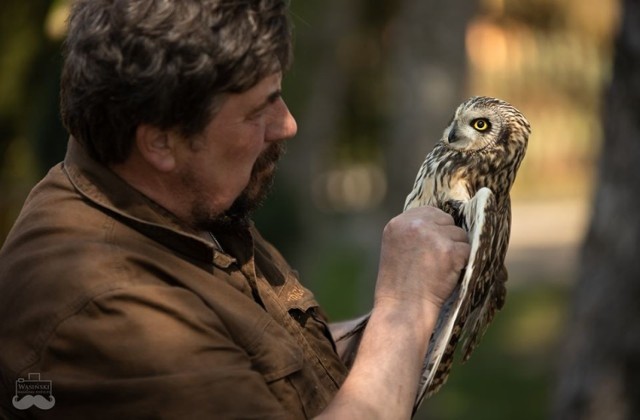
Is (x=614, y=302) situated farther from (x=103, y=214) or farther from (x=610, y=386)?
(x=103, y=214)

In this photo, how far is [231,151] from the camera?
249cm

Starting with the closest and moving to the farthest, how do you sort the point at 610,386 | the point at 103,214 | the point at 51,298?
Answer: the point at 51,298 → the point at 103,214 → the point at 610,386

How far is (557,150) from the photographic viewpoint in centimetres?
2102

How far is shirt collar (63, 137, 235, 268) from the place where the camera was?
2404 millimetres

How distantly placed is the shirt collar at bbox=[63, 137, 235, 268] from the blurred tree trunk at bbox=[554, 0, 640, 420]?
135 inches

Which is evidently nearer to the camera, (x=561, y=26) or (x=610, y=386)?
(x=610, y=386)

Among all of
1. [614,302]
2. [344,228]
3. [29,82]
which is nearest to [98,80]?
[29,82]

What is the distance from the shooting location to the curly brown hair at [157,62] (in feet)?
7.62

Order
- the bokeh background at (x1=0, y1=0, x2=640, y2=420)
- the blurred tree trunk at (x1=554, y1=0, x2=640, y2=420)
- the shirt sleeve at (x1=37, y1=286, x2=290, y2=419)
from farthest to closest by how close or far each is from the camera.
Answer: the bokeh background at (x1=0, y1=0, x2=640, y2=420) → the blurred tree trunk at (x1=554, y1=0, x2=640, y2=420) → the shirt sleeve at (x1=37, y1=286, x2=290, y2=419)

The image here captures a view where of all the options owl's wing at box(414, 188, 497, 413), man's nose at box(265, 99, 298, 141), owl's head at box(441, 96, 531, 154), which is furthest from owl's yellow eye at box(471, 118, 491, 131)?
man's nose at box(265, 99, 298, 141)

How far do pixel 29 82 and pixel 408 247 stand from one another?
3494mm
